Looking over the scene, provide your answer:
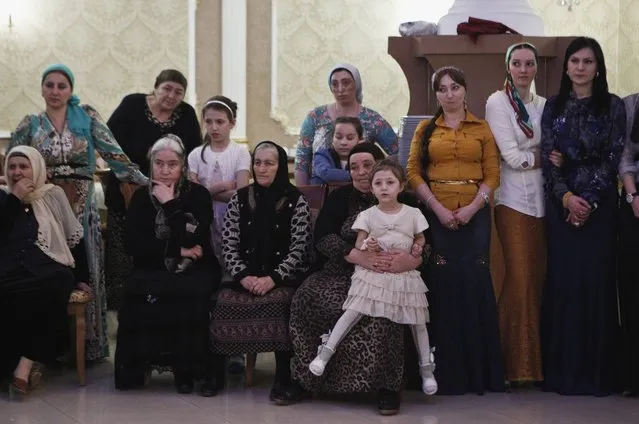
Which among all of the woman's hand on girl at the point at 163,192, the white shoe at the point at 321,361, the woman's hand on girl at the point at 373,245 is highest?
the woman's hand on girl at the point at 163,192

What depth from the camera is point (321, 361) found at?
4.36 m

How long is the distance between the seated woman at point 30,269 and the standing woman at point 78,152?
0.52 feet

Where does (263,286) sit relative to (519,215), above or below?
below

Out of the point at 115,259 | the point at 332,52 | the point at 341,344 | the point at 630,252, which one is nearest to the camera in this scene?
the point at 341,344

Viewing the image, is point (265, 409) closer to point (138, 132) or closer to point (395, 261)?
point (395, 261)

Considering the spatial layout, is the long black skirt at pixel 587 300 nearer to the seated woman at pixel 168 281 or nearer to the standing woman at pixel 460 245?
the standing woman at pixel 460 245

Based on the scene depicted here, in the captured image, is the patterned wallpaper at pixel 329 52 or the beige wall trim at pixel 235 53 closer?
the beige wall trim at pixel 235 53

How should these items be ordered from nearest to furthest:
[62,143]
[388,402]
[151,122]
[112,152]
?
1. [388,402]
2. [62,143]
3. [112,152]
4. [151,122]

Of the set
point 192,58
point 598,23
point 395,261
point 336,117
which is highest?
point 598,23

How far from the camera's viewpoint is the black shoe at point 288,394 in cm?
447

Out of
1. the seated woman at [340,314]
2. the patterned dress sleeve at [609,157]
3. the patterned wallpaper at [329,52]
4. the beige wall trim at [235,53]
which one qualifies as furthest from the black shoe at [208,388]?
the patterned wallpaper at [329,52]

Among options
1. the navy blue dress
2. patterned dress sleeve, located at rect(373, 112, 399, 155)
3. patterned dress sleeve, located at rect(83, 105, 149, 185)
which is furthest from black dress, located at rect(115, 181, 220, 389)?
the navy blue dress

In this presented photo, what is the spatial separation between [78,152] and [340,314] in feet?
4.87

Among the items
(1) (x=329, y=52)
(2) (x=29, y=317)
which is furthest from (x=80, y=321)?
(1) (x=329, y=52)
